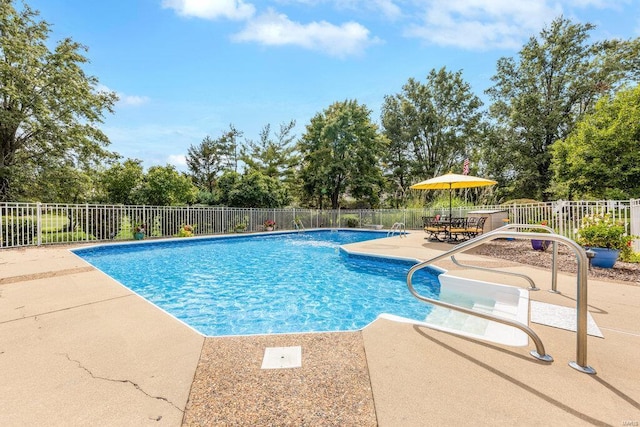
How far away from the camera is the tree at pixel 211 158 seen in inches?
958

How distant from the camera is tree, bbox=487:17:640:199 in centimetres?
1761

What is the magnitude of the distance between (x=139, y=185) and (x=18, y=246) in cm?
496

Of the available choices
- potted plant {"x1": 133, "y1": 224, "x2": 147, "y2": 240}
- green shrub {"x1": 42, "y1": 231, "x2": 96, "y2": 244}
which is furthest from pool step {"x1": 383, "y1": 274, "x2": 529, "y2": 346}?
green shrub {"x1": 42, "y1": 231, "x2": 96, "y2": 244}

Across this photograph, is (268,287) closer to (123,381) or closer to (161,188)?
(123,381)

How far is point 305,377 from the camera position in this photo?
178 cm

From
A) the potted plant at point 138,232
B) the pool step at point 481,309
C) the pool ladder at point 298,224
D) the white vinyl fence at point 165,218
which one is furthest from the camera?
the pool ladder at point 298,224

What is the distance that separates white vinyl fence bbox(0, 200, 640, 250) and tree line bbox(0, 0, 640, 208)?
132cm

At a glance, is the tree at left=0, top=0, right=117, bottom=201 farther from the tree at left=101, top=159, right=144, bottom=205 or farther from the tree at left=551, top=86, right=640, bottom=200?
the tree at left=551, top=86, right=640, bottom=200

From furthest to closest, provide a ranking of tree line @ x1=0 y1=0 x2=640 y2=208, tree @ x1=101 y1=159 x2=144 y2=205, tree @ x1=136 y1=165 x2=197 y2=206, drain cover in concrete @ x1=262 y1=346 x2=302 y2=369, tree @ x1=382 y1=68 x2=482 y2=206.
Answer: tree @ x1=382 y1=68 x2=482 y2=206
tree @ x1=101 y1=159 x2=144 y2=205
tree @ x1=136 y1=165 x2=197 y2=206
tree line @ x1=0 y1=0 x2=640 y2=208
drain cover in concrete @ x1=262 y1=346 x2=302 y2=369

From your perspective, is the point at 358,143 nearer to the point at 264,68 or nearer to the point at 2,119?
the point at 264,68

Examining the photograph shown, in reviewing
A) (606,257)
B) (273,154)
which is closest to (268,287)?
(606,257)

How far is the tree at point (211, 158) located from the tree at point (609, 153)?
920 inches

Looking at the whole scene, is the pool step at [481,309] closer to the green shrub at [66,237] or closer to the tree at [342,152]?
the green shrub at [66,237]

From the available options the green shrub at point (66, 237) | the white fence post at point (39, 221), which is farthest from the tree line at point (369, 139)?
the white fence post at point (39, 221)
